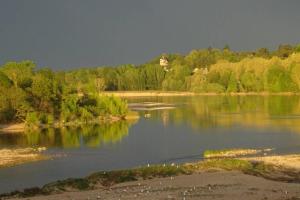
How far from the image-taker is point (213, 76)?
183000mm

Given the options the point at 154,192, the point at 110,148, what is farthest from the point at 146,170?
the point at 110,148

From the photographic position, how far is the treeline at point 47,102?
7519cm

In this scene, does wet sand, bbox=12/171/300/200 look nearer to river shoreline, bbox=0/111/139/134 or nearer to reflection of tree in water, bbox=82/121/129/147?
reflection of tree in water, bbox=82/121/129/147

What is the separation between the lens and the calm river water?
132 ft

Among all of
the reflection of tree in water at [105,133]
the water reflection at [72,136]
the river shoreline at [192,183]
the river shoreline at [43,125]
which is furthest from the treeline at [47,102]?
the river shoreline at [192,183]

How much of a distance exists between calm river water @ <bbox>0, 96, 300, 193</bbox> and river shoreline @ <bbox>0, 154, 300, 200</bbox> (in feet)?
17.6

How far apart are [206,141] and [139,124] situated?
74.4 ft

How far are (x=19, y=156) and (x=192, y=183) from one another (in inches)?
918

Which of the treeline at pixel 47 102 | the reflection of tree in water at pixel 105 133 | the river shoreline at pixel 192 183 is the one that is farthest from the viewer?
the treeline at pixel 47 102

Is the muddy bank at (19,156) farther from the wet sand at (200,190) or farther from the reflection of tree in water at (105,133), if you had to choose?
the wet sand at (200,190)

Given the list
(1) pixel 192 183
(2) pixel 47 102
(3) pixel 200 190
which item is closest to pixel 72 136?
(2) pixel 47 102

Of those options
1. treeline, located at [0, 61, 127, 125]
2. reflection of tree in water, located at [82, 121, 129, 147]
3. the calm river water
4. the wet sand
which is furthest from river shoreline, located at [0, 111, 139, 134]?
the wet sand

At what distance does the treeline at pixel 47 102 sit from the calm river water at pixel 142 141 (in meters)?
5.45

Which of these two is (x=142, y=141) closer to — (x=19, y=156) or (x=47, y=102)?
(x=19, y=156)
